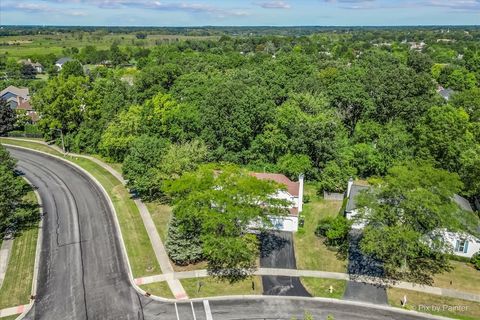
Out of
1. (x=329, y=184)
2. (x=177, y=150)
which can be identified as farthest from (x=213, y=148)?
(x=329, y=184)

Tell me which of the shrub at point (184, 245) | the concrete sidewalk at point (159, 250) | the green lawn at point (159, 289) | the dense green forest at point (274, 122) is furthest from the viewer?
the dense green forest at point (274, 122)

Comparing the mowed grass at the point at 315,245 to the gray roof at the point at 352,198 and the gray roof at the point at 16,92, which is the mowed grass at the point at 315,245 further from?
the gray roof at the point at 16,92

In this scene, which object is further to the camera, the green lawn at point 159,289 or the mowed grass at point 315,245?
the mowed grass at point 315,245

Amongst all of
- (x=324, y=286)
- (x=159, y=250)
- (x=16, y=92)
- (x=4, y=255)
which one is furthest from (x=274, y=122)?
(x=16, y=92)

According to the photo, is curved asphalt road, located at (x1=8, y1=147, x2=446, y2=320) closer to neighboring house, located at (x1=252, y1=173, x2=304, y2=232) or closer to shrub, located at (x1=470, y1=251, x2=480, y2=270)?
shrub, located at (x1=470, y1=251, x2=480, y2=270)

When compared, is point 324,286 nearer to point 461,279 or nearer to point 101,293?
point 461,279

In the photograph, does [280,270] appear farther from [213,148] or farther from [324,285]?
[213,148]

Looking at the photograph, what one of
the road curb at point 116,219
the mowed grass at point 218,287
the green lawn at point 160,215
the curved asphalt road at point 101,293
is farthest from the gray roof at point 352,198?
the road curb at point 116,219
